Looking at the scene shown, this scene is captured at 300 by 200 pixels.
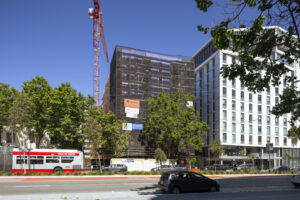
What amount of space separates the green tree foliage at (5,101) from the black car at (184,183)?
110 ft

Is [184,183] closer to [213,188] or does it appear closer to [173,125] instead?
[213,188]

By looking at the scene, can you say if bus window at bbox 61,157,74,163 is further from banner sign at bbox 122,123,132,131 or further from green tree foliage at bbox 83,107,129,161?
banner sign at bbox 122,123,132,131

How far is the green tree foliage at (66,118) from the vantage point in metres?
41.2

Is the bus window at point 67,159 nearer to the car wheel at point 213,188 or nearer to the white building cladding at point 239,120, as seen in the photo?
the car wheel at point 213,188

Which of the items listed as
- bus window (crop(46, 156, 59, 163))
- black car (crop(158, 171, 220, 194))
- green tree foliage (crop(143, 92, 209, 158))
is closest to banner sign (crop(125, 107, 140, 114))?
green tree foliage (crop(143, 92, 209, 158))

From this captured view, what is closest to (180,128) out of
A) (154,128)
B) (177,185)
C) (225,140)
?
(154,128)

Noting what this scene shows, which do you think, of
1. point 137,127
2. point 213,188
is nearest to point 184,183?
point 213,188

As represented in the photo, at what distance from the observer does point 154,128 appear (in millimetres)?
53562

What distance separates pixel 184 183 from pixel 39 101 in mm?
32432

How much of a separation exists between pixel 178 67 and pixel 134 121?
704 inches

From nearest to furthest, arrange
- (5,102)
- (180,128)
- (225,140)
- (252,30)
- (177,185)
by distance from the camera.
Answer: (252,30) → (177,185) → (5,102) → (180,128) → (225,140)

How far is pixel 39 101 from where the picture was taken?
41.6 metres

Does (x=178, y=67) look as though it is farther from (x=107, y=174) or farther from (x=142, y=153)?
(x=107, y=174)

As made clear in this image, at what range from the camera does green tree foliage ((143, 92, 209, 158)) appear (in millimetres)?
51000
